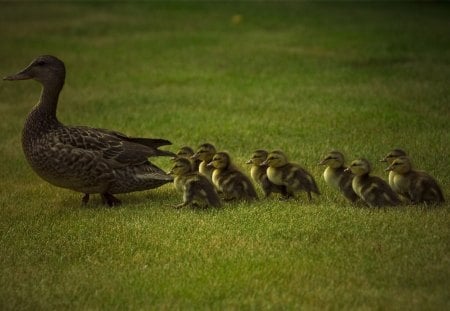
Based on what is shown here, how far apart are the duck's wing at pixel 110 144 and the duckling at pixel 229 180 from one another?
0.48m

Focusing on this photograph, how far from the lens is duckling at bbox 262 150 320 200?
25.1 feet

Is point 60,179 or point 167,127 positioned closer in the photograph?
point 60,179

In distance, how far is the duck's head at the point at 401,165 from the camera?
738cm

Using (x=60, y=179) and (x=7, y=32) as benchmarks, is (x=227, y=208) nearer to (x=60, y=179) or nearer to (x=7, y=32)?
(x=60, y=179)

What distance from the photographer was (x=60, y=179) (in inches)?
310

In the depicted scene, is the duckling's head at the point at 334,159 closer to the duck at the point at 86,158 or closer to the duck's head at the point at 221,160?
the duck's head at the point at 221,160

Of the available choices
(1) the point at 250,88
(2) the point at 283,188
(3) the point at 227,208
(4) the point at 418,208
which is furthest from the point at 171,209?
(1) the point at 250,88

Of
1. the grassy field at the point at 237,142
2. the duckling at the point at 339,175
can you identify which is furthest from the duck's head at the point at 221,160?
the duckling at the point at 339,175

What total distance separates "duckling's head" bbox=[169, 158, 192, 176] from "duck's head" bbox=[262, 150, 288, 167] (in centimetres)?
70

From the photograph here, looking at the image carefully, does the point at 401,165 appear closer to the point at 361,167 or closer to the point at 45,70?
the point at 361,167

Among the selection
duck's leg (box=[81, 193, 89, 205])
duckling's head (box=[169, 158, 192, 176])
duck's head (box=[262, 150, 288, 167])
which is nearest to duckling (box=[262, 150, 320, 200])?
duck's head (box=[262, 150, 288, 167])

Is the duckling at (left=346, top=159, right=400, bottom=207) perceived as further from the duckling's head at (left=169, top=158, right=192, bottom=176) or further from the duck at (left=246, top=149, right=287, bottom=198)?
the duckling's head at (left=169, top=158, right=192, bottom=176)

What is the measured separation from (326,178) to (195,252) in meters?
1.76

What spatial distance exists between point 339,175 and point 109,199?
2048 millimetres
